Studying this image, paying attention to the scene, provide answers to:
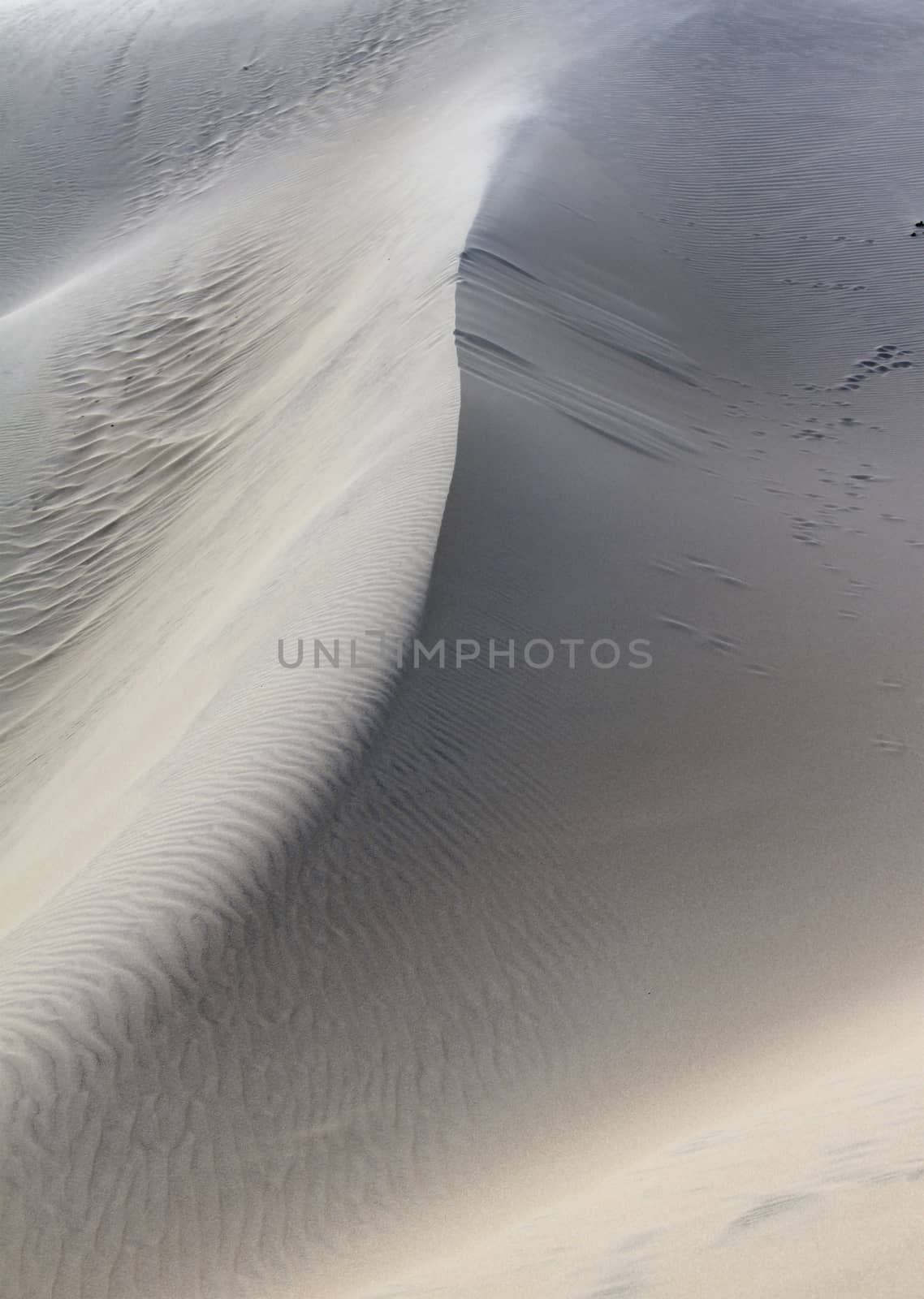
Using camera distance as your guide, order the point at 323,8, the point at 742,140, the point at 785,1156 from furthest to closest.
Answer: the point at 323,8
the point at 742,140
the point at 785,1156

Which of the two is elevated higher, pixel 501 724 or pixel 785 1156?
pixel 501 724

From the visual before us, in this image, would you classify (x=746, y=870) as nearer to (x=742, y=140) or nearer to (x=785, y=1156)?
(x=785, y=1156)

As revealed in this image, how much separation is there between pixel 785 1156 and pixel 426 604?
270 cm

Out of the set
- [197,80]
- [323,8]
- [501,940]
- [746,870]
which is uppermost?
[323,8]

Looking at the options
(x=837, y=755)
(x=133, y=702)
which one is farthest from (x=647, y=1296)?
(x=133, y=702)

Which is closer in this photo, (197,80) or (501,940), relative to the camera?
(501,940)

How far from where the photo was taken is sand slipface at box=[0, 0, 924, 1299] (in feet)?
10.1

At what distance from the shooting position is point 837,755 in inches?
197

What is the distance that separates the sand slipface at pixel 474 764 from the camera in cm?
309

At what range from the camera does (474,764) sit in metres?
4.41

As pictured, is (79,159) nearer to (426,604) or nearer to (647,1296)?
(426,604)

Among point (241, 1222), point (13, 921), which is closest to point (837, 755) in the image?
point (241, 1222)

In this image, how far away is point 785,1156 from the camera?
9.20ft

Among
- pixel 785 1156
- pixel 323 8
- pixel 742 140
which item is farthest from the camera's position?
pixel 323 8
